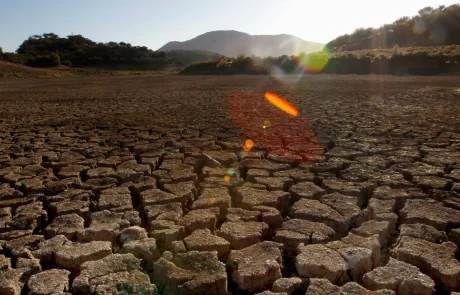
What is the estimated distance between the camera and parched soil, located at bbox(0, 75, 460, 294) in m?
1.74

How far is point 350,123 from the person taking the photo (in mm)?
5465

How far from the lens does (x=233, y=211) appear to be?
7.99 ft

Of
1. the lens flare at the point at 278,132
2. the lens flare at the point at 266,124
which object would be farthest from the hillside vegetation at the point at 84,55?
the lens flare at the point at 266,124

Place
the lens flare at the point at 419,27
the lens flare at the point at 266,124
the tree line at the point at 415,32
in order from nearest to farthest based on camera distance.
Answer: the lens flare at the point at 266,124, the tree line at the point at 415,32, the lens flare at the point at 419,27

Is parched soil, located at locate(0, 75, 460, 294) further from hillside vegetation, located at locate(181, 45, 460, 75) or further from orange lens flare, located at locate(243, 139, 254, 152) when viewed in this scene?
hillside vegetation, located at locate(181, 45, 460, 75)

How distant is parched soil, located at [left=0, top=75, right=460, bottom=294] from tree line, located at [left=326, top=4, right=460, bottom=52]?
31.8 metres

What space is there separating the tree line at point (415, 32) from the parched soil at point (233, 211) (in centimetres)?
3182

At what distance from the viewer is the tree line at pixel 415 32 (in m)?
33.5

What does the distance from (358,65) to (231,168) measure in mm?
19838

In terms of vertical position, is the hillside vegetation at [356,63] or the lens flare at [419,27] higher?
the lens flare at [419,27]

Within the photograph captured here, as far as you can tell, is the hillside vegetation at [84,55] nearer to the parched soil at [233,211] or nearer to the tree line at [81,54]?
the tree line at [81,54]

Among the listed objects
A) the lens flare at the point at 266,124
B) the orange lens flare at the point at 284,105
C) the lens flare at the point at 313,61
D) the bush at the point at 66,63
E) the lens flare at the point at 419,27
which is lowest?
the orange lens flare at the point at 284,105

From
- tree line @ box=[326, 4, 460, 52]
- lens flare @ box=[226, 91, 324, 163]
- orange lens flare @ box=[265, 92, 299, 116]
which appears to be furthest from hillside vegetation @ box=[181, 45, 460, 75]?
lens flare @ box=[226, 91, 324, 163]

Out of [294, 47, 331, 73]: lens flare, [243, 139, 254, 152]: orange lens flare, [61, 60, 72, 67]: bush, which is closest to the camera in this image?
[243, 139, 254, 152]: orange lens flare
